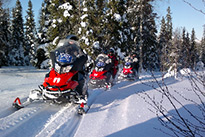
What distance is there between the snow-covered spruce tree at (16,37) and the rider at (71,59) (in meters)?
35.3

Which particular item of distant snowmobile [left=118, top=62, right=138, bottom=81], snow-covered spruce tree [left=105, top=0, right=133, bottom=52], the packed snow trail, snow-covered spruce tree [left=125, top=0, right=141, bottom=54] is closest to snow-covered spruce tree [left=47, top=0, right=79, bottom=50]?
snow-covered spruce tree [left=105, top=0, right=133, bottom=52]

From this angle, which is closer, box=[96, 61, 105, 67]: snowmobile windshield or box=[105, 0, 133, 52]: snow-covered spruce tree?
box=[96, 61, 105, 67]: snowmobile windshield

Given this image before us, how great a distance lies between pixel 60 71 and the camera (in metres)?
4.75

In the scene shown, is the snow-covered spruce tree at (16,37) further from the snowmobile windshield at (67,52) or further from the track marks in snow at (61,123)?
the track marks in snow at (61,123)

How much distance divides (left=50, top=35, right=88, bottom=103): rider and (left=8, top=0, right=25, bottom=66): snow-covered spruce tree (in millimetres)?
35343

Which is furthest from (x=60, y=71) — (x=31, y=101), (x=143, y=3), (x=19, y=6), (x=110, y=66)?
(x=19, y=6)

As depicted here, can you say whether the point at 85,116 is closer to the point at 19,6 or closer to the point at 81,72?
the point at 81,72

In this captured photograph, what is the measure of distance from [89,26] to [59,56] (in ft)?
34.2

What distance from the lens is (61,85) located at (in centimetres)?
445

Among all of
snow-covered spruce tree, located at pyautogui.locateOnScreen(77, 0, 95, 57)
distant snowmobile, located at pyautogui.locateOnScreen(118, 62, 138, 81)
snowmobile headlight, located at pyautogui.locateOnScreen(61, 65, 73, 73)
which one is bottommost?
distant snowmobile, located at pyautogui.locateOnScreen(118, 62, 138, 81)

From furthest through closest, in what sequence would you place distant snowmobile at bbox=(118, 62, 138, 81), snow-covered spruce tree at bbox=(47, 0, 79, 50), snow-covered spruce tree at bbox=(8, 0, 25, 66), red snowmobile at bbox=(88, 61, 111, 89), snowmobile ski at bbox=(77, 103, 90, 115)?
snow-covered spruce tree at bbox=(8, 0, 25, 66) < snow-covered spruce tree at bbox=(47, 0, 79, 50) < distant snowmobile at bbox=(118, 62, 138, 81) < red snowmobile at bbox=(88, 61, 111, 89) < snowmobile ski at bbox=(77, 103, 90, 115)

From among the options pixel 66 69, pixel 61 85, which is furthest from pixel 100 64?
pixel 61 85

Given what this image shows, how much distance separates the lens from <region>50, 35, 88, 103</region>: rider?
16.0ft

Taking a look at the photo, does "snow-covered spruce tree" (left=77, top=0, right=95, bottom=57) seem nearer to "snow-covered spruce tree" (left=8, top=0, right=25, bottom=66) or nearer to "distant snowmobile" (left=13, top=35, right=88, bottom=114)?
"distant snowmobile" (left=13, top=35, right=88, bottom=114)
